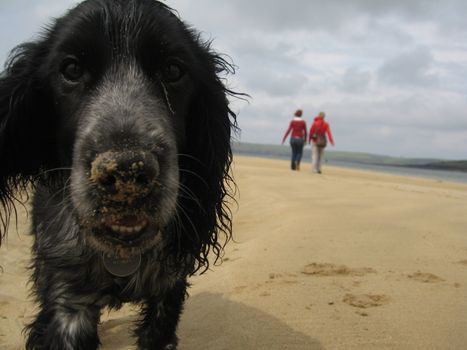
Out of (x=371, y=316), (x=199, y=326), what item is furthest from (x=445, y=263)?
(x=199, y=326)

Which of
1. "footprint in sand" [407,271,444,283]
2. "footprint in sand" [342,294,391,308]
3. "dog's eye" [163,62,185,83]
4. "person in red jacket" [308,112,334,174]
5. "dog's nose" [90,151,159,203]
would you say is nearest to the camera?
"dog's nose" [90,151,159,203]

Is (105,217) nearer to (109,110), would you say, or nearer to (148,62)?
(109,110)

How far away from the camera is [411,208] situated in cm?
762

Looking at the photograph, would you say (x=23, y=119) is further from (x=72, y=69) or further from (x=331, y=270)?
(x=331, y=270)

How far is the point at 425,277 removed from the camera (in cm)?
438

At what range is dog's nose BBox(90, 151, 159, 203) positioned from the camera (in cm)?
197

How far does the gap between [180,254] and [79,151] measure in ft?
3.57

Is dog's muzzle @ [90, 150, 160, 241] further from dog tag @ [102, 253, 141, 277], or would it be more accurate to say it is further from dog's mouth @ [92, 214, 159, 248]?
dog tag @ [102, 253, 141, 277]

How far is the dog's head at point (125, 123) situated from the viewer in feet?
7.05

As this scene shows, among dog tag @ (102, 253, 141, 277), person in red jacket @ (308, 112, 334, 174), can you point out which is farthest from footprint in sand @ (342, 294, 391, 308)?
person in red jacket @ (308, 112, 334, 174)

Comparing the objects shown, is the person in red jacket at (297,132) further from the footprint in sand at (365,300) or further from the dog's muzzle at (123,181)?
the dog's muzzle at (123,181)

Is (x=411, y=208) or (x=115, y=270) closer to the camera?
(x=115, y=270)

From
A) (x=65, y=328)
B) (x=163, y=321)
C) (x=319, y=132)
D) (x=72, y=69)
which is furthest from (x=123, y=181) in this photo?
(x=319, y=132)

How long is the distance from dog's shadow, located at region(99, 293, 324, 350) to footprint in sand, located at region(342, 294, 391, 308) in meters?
0.64
